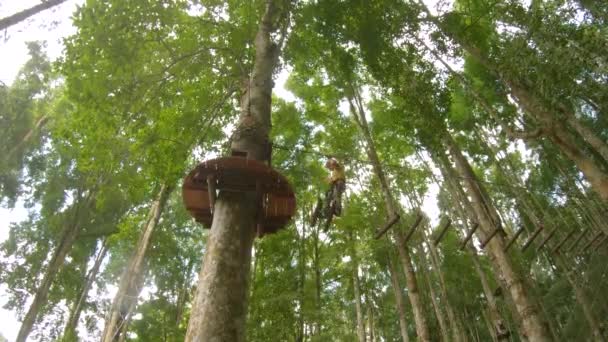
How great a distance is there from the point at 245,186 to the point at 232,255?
609 millimetres

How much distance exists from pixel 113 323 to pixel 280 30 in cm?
553

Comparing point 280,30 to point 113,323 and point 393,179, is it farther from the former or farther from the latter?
point 393,179

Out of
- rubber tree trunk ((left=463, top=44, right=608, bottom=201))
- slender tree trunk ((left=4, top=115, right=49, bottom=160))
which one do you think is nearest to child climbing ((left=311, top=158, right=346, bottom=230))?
rubber tree trunk ((left=463, top=44, right=608, bottom=201))

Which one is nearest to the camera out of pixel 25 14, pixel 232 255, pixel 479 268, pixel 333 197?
pixel 232 255

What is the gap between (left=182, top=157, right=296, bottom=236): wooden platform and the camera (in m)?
3.04

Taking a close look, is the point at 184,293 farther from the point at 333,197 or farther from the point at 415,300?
the point at 333,197

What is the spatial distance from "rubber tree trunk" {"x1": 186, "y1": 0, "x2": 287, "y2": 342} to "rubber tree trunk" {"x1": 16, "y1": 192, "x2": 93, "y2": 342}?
8.21m

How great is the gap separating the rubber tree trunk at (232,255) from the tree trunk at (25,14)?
8.55 ft

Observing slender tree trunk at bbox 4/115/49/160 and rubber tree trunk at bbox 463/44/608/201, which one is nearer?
rubber tree trunk at bbox 463/44/608/201

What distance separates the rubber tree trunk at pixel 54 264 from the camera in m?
8.95

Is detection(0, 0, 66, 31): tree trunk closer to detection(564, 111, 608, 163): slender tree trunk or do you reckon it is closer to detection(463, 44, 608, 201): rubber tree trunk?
detection(463, 44, 608, 201): rubber tree trunk

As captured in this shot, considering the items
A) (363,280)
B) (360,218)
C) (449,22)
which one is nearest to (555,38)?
(449,22)

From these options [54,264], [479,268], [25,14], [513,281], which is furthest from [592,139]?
[54,264]

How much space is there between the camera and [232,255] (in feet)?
9.14
